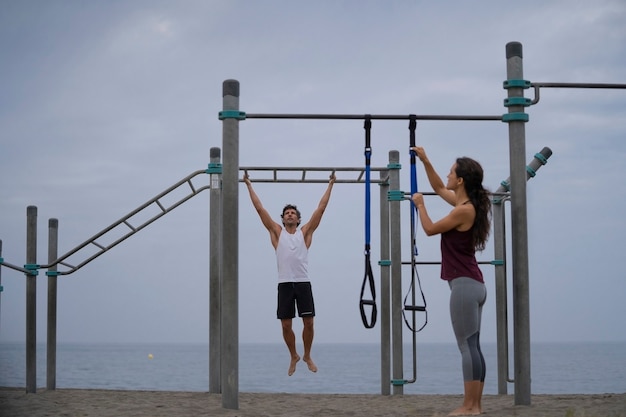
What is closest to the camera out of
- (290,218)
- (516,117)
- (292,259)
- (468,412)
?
(468,412)

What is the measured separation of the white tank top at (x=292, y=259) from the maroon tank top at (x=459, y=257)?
2843 mm

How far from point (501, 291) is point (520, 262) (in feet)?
10.7

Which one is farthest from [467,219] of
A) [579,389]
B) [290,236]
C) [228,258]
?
[579,389]

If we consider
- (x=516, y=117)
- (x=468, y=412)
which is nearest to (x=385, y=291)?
(x=516, y=117)

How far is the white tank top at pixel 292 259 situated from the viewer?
10.3m

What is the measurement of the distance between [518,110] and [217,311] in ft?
14.1

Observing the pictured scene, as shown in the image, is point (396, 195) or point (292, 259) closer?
point (292, 259)

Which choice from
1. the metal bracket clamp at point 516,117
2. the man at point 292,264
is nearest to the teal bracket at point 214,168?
the man at point 292,264

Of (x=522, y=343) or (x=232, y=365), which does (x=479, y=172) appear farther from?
(x=232, y=365)

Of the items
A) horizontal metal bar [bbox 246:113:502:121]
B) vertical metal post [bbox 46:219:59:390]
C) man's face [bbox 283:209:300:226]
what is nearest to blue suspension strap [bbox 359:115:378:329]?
horizontal metal bar [bbox 246:113:502:121]

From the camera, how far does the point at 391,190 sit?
11047 mm

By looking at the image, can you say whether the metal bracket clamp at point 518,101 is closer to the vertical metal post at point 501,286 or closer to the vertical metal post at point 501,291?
the vertical metal post at point 501,286

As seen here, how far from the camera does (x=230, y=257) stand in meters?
8.73

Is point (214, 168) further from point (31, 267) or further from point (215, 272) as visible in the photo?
point (31, 267)
